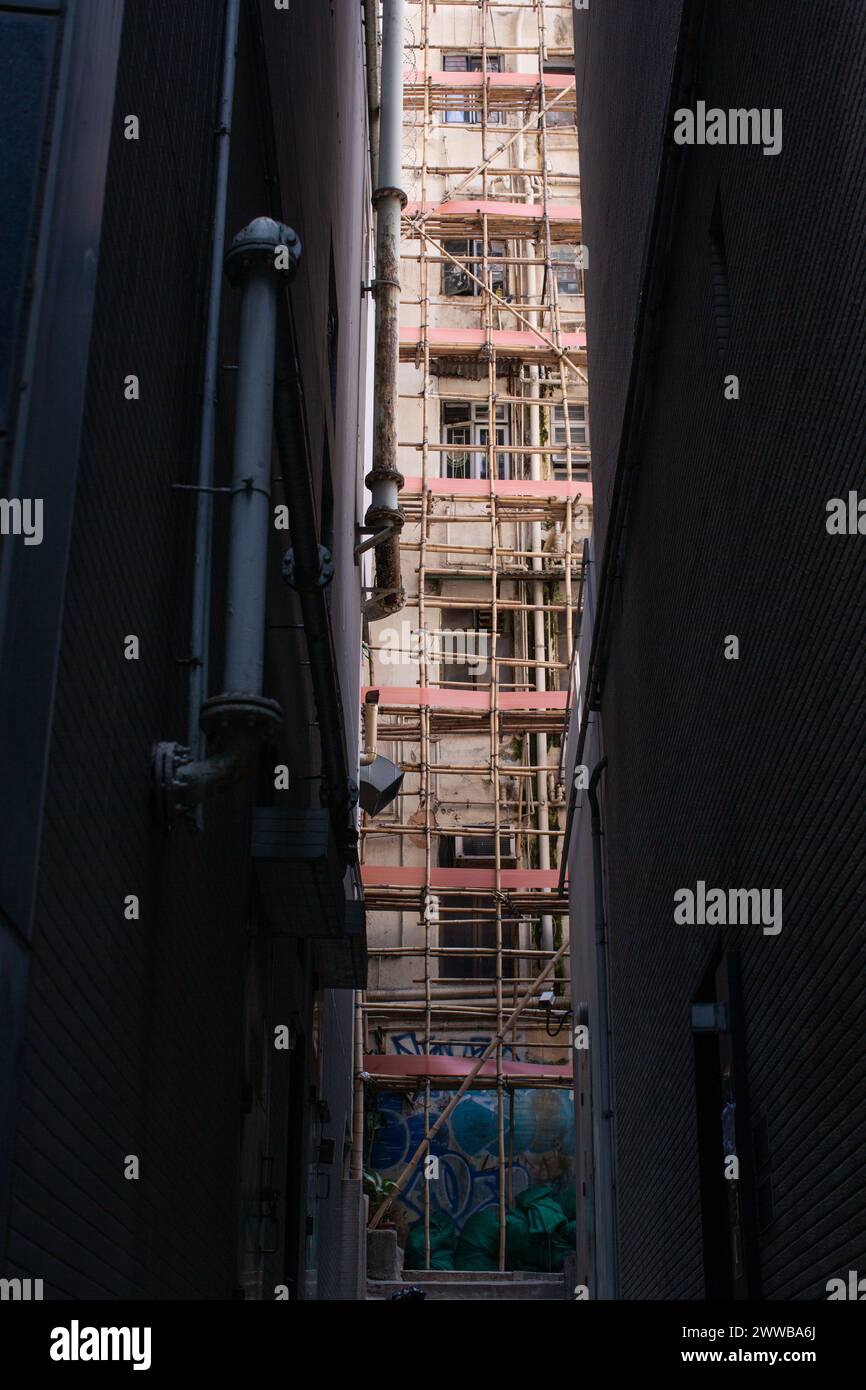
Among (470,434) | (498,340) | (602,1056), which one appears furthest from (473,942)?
(602,1056)

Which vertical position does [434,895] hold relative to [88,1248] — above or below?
above

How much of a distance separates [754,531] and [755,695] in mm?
647

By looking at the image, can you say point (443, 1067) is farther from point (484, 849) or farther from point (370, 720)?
point (370, 720)

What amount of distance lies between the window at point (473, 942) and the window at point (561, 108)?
14405mm

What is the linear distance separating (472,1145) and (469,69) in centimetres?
2019

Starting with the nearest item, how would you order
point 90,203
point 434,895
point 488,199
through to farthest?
point 90,203, point 434,895, point 488,199

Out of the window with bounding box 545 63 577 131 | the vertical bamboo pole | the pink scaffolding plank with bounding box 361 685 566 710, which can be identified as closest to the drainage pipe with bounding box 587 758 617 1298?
the vertical bamboo pole

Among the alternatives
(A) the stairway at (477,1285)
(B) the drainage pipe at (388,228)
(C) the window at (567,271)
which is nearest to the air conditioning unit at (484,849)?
(A) the stairway at (477,1285)

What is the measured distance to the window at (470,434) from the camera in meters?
29.8

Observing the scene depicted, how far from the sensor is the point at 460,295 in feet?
101

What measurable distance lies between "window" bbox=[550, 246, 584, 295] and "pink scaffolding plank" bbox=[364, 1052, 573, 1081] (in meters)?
14.3

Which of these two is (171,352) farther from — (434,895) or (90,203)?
(434,895)

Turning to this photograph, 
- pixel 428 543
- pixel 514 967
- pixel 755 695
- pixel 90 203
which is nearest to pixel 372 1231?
pixel 514 967

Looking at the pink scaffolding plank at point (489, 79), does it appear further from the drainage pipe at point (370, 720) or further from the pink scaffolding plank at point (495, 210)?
the drainage pipe at point (370, 720)
